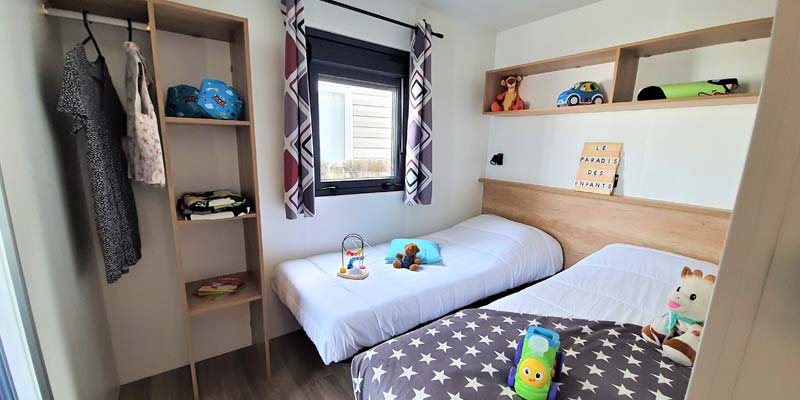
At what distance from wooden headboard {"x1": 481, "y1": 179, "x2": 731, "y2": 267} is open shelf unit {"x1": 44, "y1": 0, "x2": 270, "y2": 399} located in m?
2.12

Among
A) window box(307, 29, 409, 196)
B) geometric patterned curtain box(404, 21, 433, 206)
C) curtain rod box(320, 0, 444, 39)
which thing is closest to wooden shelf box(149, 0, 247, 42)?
window box(307, 29, 409, 196)

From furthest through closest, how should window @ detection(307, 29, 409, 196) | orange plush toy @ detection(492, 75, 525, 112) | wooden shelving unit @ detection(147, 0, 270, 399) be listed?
1. orange plush toy @ detection(492, 75, 525, 112)
2. window @ detection(307, 29, 409, 196)
3. wooden shelving unit @ detection(147, 0, 270, 399)

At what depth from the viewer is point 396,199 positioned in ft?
8.45

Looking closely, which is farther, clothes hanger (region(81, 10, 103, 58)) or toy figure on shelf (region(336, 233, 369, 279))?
toy figure on shelf (region(336, 233, 369, 279))

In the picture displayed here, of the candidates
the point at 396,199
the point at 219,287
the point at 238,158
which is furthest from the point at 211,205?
the point at 396,199

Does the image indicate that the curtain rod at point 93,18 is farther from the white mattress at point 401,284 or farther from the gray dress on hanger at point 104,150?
the white mattress at point 401,284

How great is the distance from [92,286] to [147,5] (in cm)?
128

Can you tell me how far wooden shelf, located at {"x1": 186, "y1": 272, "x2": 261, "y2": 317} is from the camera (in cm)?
163

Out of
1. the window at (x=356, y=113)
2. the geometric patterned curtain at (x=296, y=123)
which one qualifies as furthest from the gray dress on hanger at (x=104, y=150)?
the window at (x=356, y=113)

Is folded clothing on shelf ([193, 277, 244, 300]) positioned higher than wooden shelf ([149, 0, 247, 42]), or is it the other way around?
wooden shelf ([149, 0, 247, 42])

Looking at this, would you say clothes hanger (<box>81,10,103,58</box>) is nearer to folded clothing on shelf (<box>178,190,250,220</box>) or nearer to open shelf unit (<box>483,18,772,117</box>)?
folded clothing on shelf (<box>178,190,250,220</box>)

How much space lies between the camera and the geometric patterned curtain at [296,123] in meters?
1.82

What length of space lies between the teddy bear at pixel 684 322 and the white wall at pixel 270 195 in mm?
1612

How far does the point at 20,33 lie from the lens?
1005mm
